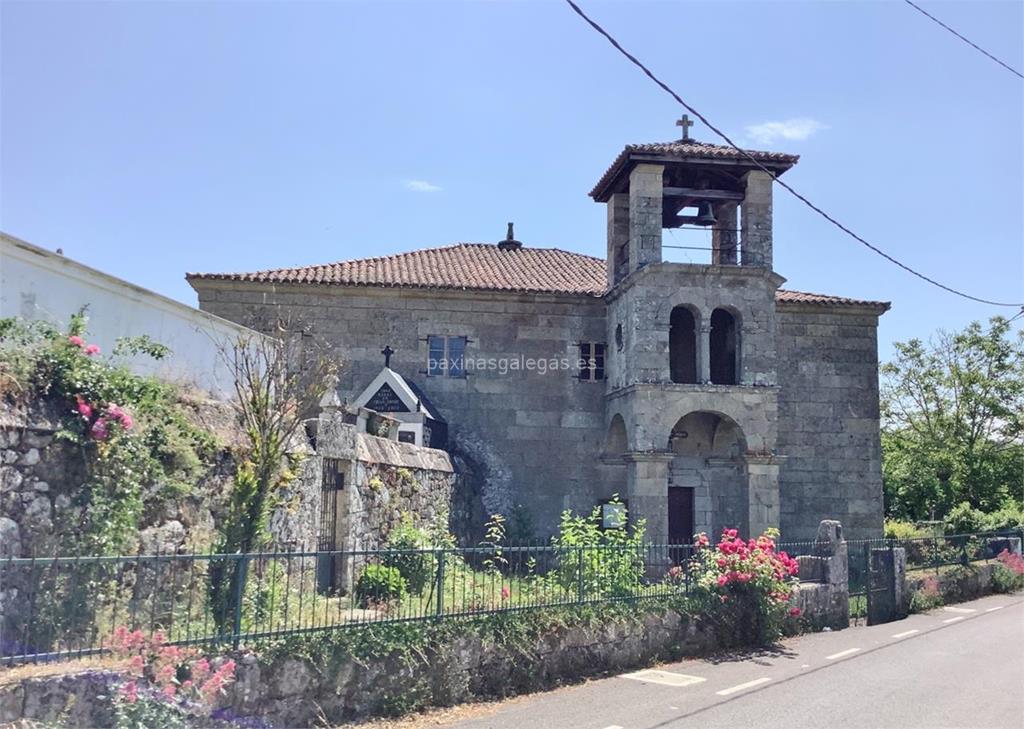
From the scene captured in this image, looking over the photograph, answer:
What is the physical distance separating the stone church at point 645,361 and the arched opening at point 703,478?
47mm

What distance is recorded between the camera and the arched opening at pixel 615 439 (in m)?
20.7

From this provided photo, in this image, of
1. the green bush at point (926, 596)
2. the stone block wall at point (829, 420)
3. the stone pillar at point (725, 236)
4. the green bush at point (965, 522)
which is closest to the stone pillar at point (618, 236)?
the stone pillar at point (725, 236)

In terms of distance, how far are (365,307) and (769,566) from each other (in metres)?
11.8

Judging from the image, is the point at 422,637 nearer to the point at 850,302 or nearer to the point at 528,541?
the point at 528,541

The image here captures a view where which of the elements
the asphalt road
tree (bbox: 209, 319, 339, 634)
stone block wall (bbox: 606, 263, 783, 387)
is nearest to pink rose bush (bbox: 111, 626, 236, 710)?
tree (bbox: 209, 319, 339, 634)

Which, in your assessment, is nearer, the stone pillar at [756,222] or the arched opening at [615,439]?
the stone pillar at [756,222]

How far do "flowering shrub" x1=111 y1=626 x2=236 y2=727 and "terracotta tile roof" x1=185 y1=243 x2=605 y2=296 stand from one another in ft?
45.8

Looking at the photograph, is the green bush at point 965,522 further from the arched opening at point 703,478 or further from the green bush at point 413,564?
the green bush at point 413,564

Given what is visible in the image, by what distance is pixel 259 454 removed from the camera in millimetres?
9031

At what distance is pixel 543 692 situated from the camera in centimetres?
953

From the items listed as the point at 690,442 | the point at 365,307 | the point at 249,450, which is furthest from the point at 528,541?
the point at 249,450

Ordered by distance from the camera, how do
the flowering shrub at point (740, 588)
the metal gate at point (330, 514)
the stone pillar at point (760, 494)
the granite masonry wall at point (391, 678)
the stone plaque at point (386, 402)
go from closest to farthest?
1. the granite masonry wall at point (391, 678)
2. the metal gate at point (330, 514)
3. the flowering shrub at point (740, 588)
4. the stone plaque at point (386, 402)
5. the stone pillar at point (760, 494)

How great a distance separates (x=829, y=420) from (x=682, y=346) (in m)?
4.55

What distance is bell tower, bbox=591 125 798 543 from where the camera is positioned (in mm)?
18641
